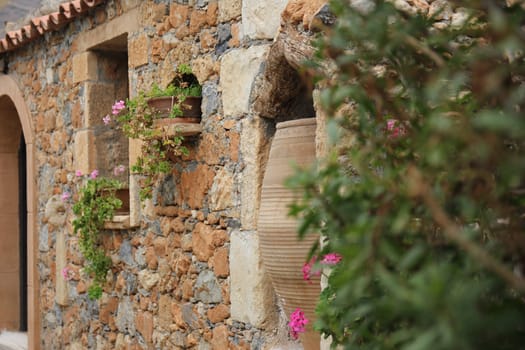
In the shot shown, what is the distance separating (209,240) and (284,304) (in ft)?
2.56

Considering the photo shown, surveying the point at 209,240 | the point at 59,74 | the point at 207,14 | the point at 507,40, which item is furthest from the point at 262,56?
the point at 59,74

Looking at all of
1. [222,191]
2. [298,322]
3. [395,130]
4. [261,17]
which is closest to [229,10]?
[261,17]

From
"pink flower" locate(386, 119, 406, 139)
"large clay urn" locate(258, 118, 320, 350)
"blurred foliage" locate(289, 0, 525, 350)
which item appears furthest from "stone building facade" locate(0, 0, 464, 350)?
"blurred foliage" locate(289, 0, 525, 350)

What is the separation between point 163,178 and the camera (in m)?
4.59

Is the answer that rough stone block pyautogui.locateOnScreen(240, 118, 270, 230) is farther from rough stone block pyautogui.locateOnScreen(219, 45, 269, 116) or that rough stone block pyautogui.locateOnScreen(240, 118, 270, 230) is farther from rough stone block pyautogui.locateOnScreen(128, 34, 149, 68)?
rough stone block pyautogui.locateOnScreen(128, 34, 149, 68)

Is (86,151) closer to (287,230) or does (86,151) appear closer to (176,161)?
(176,161)

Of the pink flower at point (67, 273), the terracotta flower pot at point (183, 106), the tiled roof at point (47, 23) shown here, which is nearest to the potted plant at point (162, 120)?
the terracotta flower pot at point (183, 106)

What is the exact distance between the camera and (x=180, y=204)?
4.39 meters

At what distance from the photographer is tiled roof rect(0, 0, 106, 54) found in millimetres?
5551

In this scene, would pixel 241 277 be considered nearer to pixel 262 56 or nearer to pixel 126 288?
pixel 262 56

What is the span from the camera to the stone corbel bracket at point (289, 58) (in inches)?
119

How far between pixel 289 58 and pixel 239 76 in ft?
2.19

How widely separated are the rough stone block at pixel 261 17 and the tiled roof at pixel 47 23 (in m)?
1.92

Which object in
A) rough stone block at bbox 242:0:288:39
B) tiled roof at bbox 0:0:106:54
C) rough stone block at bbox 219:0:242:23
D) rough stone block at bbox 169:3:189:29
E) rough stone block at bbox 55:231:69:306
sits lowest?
rough stone block at bbox 55:231:69:306
